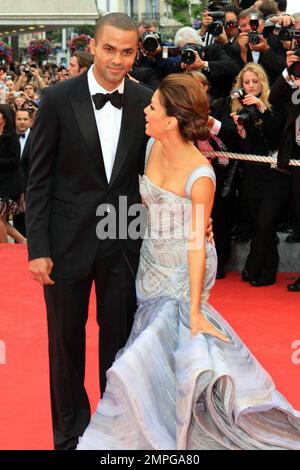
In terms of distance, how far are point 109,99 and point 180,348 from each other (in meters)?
0.95

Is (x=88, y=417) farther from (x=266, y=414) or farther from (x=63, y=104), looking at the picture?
(x=63, y=104)

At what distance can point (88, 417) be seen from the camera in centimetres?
375

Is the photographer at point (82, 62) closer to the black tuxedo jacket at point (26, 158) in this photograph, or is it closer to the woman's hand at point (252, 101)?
the woman's hand at point (252, 101)

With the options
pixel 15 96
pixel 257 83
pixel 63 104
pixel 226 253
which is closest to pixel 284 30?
pixel 257 83

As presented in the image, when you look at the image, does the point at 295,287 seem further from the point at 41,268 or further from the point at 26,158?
the point at 41,268

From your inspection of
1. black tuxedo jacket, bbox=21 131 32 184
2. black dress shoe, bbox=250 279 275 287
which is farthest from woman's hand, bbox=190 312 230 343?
black tuxedo jacket, bbox=21 131 32 184

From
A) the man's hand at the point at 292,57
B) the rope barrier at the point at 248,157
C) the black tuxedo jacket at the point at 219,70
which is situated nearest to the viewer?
the man's hand at the point at 292,57

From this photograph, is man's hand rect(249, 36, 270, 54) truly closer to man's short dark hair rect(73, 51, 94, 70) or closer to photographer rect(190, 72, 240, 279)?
photographer rect(190, 72, 240, 279)

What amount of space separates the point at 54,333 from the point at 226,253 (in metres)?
3.49

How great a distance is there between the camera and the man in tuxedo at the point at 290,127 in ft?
20.5

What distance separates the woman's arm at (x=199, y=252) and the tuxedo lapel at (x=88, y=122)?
36 cm

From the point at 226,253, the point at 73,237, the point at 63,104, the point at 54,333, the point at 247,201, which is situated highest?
the point at 63,104

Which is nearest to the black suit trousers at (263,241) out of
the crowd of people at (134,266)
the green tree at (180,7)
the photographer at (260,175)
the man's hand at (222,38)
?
the photographer at (260,175)

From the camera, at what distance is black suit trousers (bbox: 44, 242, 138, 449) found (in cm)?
359
